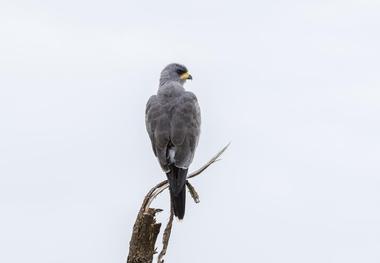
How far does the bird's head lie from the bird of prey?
426 millimetres

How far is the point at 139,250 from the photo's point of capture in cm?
966

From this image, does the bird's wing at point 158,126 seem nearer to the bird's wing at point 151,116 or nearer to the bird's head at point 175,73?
the bird's wing at point 151,116

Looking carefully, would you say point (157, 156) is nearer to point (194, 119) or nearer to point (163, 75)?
point (194, 119)

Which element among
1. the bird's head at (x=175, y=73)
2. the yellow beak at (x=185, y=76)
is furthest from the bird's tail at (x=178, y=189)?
the yellow beak at (x=185, y=76)

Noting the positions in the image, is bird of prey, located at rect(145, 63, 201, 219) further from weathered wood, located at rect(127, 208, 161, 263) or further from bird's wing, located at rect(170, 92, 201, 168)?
weathered wood, located at rect(127, 208, 161, 263)

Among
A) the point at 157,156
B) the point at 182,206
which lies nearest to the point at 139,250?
the point at 182,206

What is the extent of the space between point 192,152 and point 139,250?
280cm

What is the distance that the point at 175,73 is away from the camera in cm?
1389

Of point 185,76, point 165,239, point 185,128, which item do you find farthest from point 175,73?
point 165,239

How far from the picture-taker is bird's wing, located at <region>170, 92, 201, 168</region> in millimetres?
11903

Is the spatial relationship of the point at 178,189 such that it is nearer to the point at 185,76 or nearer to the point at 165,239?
the point at 165,239

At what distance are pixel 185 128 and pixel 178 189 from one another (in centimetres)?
135

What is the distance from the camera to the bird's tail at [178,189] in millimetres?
11117

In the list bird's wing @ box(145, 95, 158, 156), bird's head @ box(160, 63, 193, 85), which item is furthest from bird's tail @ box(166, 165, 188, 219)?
bird's head @ box(160, 63, 193, 85)
